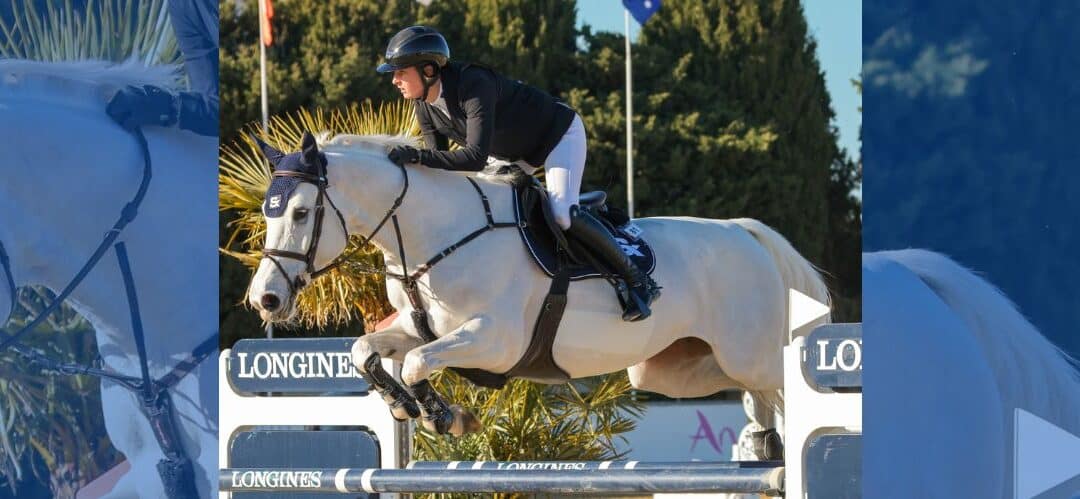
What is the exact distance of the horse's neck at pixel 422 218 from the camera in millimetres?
4211

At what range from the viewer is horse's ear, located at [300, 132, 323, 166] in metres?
4.04

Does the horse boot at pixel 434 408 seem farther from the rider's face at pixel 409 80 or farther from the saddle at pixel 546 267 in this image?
the rider's face at pixel 409 80

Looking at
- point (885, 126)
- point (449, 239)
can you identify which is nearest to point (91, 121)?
point (885, 126)

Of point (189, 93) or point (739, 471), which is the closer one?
point (189, 93)

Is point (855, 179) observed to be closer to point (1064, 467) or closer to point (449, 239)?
point (449, 239)

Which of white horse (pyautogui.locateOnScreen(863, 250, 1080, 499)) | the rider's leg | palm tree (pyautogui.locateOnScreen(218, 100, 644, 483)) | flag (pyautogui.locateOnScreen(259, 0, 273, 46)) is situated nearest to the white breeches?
the rider's leg

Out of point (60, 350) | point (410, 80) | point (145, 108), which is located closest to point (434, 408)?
point (410, 80)

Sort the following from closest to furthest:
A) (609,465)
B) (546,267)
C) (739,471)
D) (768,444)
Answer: (739,471)
(609,465)
(546,267)
(768,444)

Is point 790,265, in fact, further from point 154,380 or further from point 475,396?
point 154,380

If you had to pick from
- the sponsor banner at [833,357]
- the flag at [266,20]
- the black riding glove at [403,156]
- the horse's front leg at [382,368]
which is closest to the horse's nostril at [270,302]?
the horse's front leg at [382,368]

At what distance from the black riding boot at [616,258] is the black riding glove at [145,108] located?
2555 millimetres

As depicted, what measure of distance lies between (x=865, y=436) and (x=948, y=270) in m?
0.23

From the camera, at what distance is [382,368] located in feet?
13.6

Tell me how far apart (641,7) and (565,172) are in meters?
11.8
